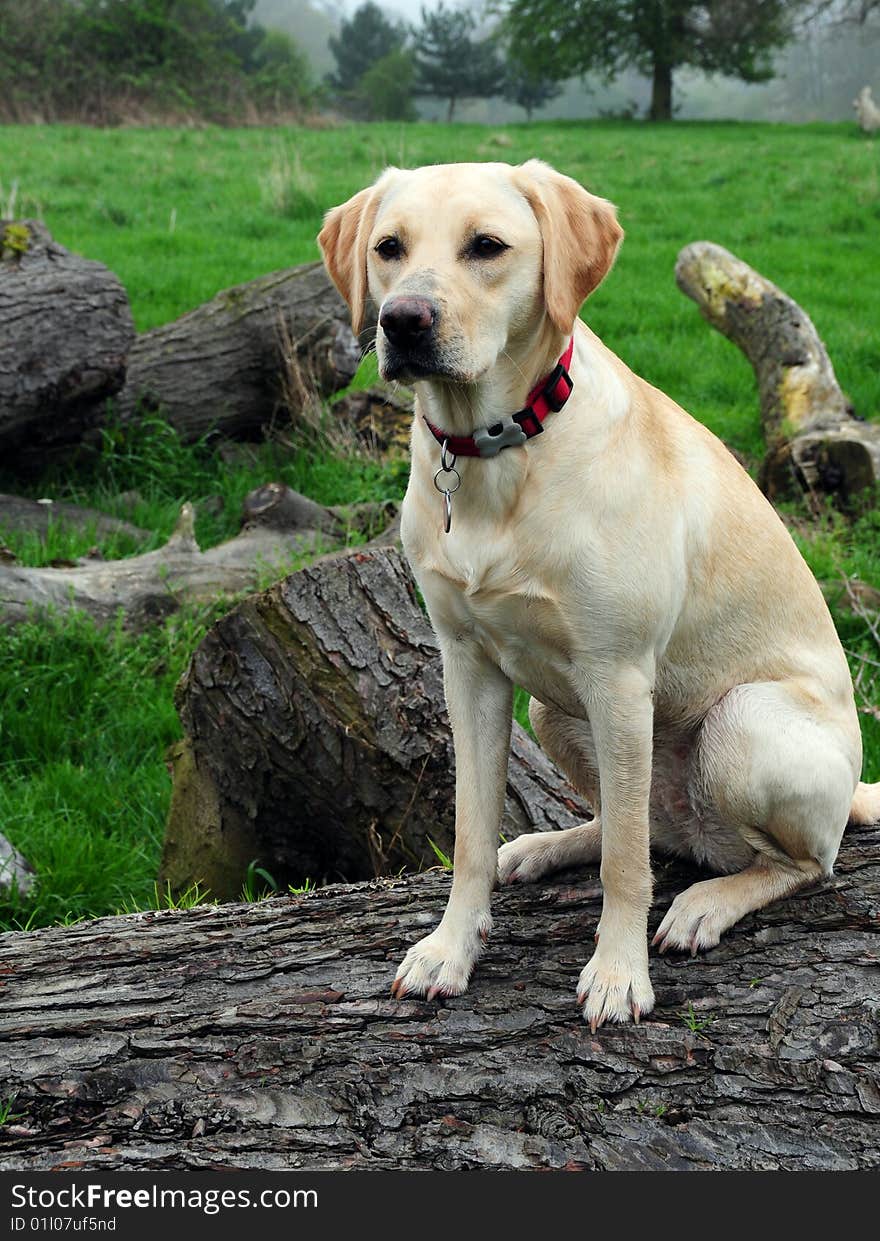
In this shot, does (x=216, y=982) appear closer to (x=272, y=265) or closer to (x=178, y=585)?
(x=178, y=585)

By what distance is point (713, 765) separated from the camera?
8.71 ft

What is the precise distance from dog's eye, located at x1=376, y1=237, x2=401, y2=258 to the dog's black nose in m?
0.24

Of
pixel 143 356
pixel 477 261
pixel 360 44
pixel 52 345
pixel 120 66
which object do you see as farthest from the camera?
pixel 360 44

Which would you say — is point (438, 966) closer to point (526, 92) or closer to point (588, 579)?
point (588, 579)

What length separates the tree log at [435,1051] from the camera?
212 cm

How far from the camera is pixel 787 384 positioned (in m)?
7.12

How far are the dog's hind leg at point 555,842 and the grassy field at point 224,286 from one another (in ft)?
4.86

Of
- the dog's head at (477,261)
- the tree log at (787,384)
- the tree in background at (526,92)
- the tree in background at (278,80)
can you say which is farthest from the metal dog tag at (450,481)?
the tree in background at (526,92)

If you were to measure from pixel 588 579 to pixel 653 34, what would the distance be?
42552 mm

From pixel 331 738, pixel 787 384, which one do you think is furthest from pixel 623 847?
pixel 787 384

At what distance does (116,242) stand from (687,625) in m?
10.5

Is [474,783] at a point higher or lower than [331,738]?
higher

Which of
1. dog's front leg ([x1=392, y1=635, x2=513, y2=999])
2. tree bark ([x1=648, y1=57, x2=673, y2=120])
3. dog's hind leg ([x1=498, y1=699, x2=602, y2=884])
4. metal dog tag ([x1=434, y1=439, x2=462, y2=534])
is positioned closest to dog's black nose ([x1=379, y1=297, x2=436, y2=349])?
metal dog tag ([x1=434, y1=439, x2=462, y2=534])

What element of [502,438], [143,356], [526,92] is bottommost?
[143,356]
